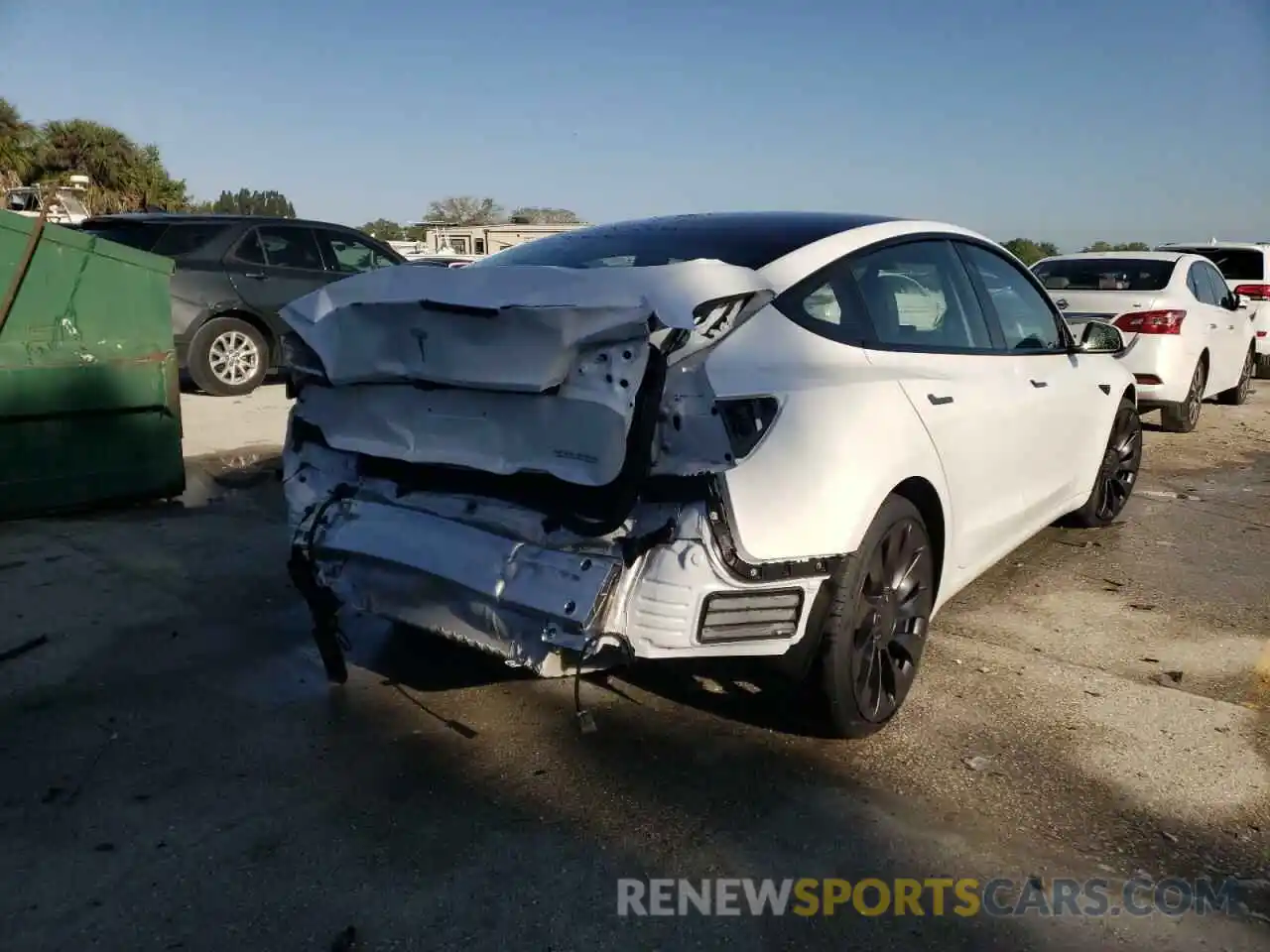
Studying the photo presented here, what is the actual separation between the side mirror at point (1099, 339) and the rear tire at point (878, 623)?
1934mm

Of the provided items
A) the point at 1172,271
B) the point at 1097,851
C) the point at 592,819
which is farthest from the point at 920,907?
the point at 1172,271

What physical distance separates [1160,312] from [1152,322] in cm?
11

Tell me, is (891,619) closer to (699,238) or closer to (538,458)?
(538,458)

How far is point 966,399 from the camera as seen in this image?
3.57 metres

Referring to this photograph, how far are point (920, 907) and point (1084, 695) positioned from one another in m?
1.49

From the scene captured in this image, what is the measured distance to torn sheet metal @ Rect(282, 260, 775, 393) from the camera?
8.86 ft

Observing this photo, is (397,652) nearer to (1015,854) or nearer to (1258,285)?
(1015,854)

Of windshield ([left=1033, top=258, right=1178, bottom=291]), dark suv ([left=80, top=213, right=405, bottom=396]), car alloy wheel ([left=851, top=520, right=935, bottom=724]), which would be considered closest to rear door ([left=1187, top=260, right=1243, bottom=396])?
Answer: windshield ([left=1033, top=258, right=1178, bottom=291])

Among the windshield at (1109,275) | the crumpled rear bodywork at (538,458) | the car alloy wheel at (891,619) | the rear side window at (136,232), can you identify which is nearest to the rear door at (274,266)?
the rear side window at (136,232)

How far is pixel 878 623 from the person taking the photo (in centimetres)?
314

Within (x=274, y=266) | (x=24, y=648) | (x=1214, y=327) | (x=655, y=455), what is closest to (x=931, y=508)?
(x=655, y=455)

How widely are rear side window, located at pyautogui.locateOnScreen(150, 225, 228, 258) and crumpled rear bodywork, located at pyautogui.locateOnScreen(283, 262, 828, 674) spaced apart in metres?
7.44

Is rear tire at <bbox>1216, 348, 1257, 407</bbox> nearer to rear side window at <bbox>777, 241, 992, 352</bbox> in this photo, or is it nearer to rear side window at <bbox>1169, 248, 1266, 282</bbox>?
rear side window at <bbox>1169, 248, 1266, 282</bbox>

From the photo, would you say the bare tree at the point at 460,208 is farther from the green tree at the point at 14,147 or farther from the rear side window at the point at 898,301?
the rear side window at the point at 898,301
